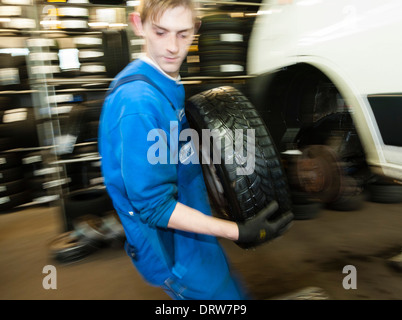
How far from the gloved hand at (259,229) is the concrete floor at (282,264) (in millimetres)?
867

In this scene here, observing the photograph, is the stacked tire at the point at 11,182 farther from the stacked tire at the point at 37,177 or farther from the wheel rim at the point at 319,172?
the wheel rim at the point at 319,172

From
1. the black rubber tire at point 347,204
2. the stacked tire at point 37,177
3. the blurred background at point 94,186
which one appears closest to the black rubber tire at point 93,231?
the blurred background at point 94,186

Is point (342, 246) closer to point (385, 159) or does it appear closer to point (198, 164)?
point (385, 159)

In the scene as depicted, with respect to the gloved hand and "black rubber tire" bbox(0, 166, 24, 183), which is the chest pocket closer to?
the gloved hand

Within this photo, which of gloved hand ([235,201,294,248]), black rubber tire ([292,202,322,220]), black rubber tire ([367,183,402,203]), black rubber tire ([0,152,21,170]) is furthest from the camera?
black rubber tire ([0,152,21,170])

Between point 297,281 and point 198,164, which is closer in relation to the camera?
point 198,164

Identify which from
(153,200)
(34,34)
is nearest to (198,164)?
(153,200)

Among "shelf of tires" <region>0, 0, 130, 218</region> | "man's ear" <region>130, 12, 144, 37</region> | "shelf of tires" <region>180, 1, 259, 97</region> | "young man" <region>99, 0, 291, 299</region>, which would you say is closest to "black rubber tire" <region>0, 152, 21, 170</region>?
"shelf of tires" <region>0, 0, 130, 218</region>

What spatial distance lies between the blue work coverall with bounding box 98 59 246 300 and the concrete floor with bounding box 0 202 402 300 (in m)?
0.81

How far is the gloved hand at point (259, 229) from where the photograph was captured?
95 cm

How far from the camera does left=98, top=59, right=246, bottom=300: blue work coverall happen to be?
2.74 feet

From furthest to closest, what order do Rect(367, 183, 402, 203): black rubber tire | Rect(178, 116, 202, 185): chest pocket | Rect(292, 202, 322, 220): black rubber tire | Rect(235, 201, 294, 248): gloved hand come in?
Rect(367, 183, 402, 203): black rubber tire → Rect(292, 202, 322, 220): black rubber tire → Rect(178, 116, 202, 185): chest pocket → Rect(235, 201, 294, 248): gloved hand

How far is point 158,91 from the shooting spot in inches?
35.7

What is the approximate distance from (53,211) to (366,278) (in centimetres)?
288
